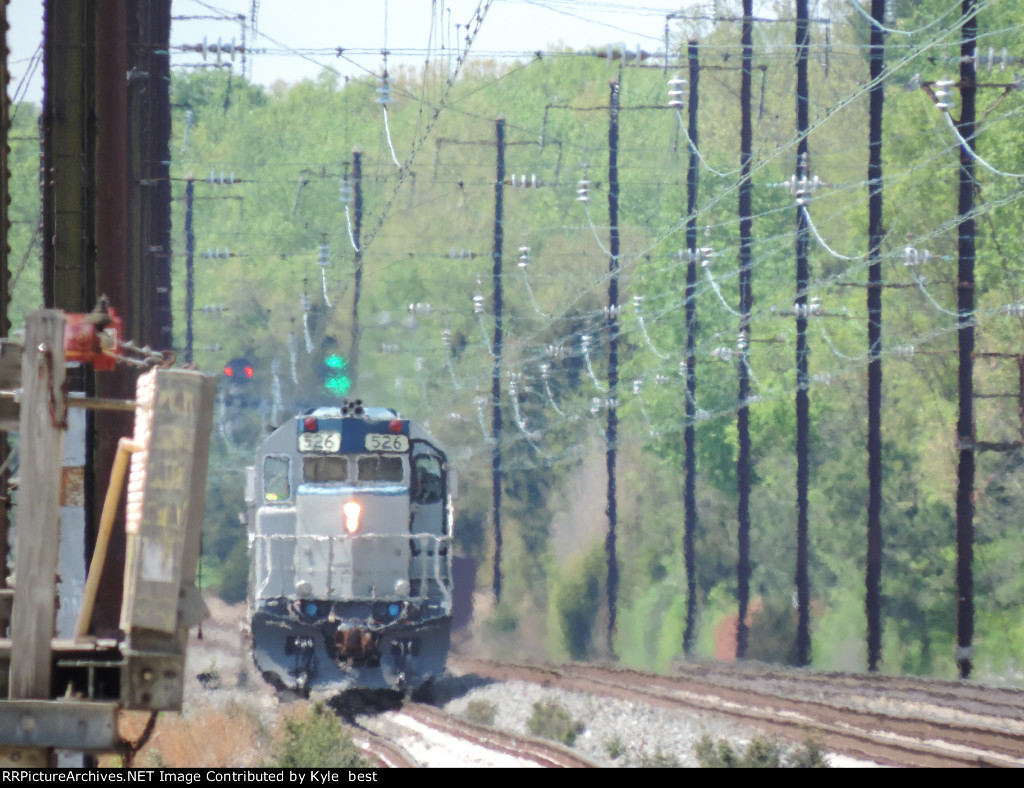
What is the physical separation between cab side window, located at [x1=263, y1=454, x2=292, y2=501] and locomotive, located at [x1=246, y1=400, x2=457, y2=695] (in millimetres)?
14

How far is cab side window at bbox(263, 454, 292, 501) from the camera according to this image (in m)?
21.1

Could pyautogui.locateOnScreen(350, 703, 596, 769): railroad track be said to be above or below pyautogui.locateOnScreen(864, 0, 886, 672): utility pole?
below

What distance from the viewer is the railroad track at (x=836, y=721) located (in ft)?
52.8

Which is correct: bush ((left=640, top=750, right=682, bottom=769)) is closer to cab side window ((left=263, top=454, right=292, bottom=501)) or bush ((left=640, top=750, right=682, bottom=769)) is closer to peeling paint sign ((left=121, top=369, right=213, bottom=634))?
cab side window ((left=263, top=454, right=292, bottom=501))

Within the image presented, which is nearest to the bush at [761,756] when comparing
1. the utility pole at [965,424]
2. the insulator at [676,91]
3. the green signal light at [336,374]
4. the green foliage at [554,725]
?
the green foliage at [554,725]

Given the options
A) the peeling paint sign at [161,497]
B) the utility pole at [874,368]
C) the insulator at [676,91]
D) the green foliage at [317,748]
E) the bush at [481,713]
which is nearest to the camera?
the peeling paint sign at [161,497]

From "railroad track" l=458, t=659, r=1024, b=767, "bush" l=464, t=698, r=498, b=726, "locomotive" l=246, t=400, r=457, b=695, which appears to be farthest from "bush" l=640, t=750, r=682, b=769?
"locomotive" l=246, t=400, r=457, b=695

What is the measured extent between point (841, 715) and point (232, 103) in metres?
80.2

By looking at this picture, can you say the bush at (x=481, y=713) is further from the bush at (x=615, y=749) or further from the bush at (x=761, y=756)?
the bush at (x=761, y=756)

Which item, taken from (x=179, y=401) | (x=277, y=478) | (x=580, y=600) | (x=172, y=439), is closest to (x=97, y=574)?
(x=172, y=439)

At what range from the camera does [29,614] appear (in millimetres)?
7477

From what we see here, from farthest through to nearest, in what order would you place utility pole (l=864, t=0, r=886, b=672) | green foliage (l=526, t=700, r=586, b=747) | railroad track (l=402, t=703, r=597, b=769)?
1. utility pole (l=864, t=0, r=886, b=672)
2. green foliage (l=526, t=700, r=586, b=747)
3. railroad track (l=402, t=703, r=597, b=769)

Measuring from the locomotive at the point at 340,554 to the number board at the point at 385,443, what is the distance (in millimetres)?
14
